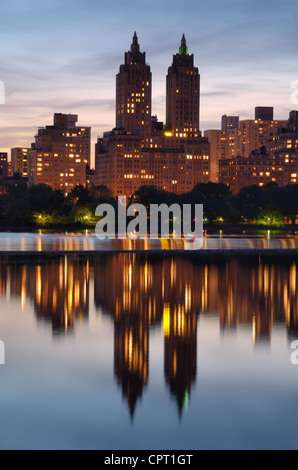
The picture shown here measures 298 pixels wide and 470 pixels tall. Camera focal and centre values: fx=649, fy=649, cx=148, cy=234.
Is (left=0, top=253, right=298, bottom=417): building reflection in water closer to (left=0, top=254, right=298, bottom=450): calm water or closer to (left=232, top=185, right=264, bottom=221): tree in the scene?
(left=0, top=254, right=298, bottom=450): calm water

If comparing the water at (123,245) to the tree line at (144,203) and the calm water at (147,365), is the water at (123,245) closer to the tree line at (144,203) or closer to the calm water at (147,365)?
the calm water at (147,365)

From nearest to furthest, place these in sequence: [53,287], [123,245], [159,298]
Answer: [159,298] → [53,287] → [123,245]

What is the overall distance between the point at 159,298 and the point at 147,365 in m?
12.5

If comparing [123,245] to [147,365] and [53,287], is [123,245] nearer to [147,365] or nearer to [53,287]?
[53,287]

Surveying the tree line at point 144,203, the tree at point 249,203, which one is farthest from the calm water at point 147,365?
the tree at point 249,203

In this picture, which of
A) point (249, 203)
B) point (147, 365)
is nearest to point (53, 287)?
point (147, 365)

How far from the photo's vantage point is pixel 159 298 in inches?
1238

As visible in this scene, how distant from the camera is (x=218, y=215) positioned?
526ft

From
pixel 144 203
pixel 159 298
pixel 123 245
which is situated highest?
pixel 144 203

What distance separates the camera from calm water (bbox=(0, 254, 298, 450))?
14.1 m

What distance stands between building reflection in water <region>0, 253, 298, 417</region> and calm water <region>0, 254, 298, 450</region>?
6cm

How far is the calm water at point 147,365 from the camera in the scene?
1415 centimetres

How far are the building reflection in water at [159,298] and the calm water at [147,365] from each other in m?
0.06
